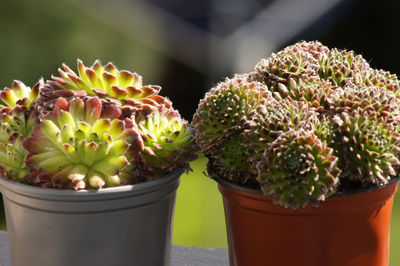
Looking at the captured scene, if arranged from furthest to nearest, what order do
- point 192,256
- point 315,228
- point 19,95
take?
point 192,256, point 19,95, point 315,228

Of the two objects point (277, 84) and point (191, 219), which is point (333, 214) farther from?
point (191, 219)

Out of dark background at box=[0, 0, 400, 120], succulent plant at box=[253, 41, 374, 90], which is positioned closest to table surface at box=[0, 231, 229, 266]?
succulent plant at box=[253, 41, 374, 90]

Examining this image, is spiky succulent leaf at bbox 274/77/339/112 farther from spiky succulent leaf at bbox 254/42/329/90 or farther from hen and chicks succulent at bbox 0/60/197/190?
hen and chicks succulent at bbox 0/60/197/190

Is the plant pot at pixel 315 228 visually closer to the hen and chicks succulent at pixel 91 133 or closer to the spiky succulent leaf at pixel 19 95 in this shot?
the hen and chicks succulent at pixel 91 133

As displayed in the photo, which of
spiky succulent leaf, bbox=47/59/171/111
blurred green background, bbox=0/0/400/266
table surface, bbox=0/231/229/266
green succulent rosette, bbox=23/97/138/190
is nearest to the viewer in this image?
green succulent rosette, bbox=23/97/138/190

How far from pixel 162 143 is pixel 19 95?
37cm

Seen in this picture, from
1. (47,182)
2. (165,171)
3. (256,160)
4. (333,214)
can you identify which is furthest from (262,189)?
(47,182)

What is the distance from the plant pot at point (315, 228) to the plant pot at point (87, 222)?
175mm

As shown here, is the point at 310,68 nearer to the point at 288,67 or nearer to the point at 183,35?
the point at 288,67

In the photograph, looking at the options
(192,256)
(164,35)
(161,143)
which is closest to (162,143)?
(161,143)

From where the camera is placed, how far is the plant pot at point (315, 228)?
47.5 inches

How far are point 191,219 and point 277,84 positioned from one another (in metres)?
1.31

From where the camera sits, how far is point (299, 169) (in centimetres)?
111

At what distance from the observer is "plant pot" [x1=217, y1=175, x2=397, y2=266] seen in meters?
1.21
